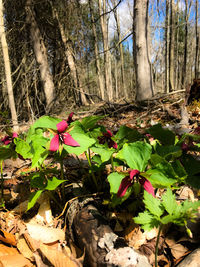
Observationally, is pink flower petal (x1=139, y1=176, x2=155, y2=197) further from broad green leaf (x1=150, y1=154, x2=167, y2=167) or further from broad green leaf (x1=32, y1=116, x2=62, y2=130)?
Result: broad green leaf (x1=32, y1=116, x2=62, y2=130)

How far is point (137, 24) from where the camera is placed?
Answer: 12.0ft

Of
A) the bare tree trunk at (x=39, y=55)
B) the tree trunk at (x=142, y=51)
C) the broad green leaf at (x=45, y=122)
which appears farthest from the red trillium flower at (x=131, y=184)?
the bare tree trunk at (x=39, y=55)

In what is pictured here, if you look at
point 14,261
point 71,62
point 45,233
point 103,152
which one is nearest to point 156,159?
point 103,152

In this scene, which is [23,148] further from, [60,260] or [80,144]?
[60,260]

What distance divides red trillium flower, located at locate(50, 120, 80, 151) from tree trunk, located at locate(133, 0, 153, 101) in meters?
3.14

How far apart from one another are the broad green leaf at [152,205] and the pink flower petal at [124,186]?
0.10m

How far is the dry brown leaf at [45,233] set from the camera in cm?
113

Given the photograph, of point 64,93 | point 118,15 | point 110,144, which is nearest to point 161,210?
point 110,144

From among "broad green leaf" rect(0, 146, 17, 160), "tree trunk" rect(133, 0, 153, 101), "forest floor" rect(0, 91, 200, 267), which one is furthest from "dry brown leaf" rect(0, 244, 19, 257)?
"tree trunk" rect(133, 0, 153, 101)

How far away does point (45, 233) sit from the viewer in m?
1.16

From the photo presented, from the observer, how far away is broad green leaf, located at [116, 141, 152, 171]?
0.98 meters

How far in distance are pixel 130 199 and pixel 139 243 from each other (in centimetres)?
27

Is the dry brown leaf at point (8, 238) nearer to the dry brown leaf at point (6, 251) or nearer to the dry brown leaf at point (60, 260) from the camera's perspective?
the dry brown leaf at point (6, 251)

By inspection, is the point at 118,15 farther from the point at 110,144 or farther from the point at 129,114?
the point at 110,144
